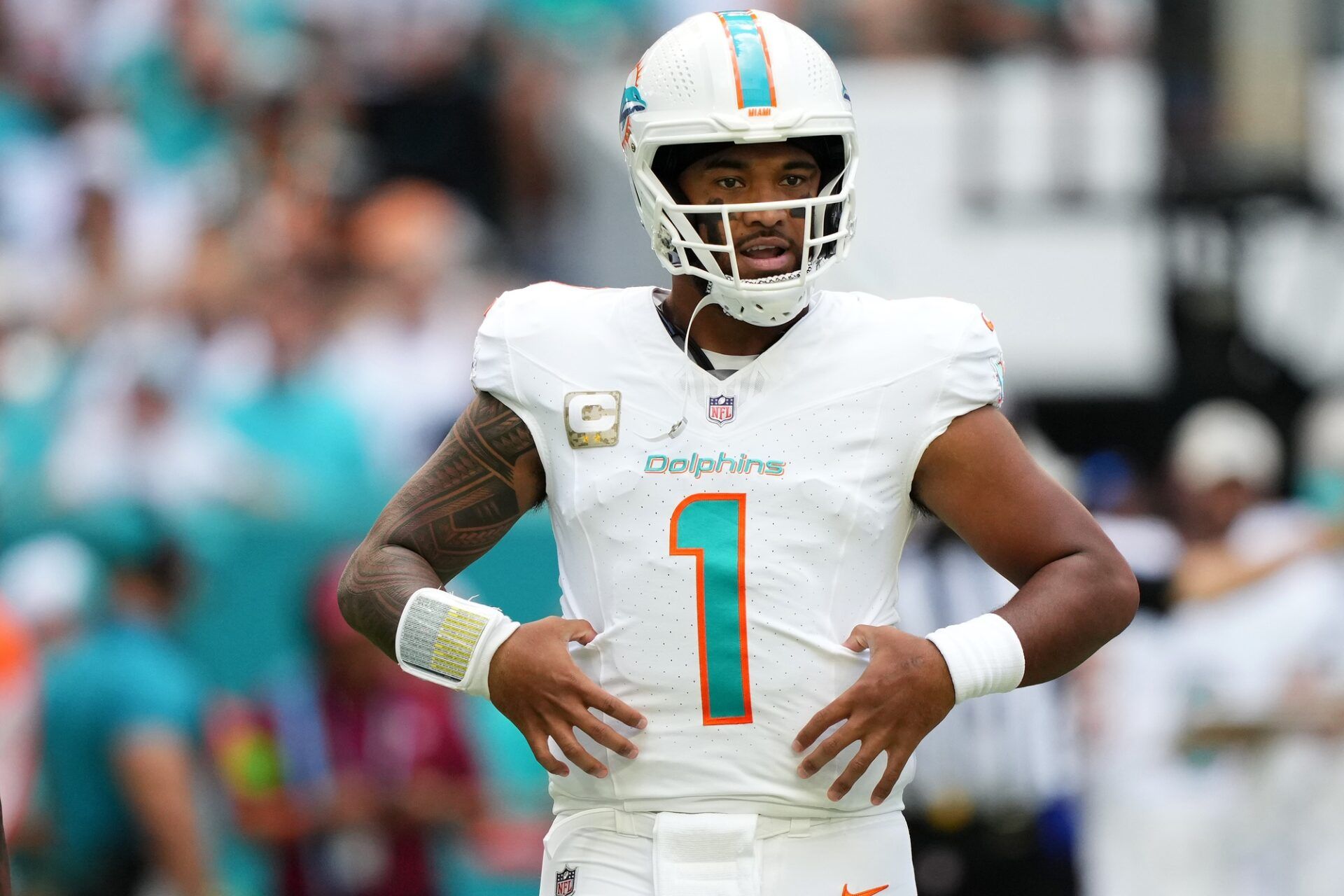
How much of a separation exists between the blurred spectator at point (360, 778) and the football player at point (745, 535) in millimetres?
3097

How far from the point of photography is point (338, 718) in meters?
6.41

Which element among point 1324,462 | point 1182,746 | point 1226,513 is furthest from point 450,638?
point 1324,462

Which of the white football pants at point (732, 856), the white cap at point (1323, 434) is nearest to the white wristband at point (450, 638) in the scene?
the white football pants at point (732, 856)

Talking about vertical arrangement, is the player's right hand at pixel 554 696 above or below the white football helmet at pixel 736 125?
below

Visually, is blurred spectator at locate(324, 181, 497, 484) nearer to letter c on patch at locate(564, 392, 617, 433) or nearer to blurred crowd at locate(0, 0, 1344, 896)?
blurred crowd at locate(0, 0, 1344, 896)

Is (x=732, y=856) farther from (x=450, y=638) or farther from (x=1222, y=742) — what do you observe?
(x=1222, y=742)

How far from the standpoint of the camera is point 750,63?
3.22 m

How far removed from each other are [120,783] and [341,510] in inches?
46.9

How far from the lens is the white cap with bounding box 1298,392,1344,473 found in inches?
337

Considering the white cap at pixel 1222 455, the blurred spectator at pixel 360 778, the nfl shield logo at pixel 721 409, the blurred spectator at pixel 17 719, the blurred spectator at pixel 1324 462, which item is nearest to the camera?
the nfl shield logo at pixel 721 409

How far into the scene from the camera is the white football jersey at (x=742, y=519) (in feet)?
10.1

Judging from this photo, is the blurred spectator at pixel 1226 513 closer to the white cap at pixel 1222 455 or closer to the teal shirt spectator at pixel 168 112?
the white cap at pixel 1222 455

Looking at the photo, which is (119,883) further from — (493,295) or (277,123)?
(277,123)

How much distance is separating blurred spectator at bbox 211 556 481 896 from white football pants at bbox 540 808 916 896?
316 centimetres
